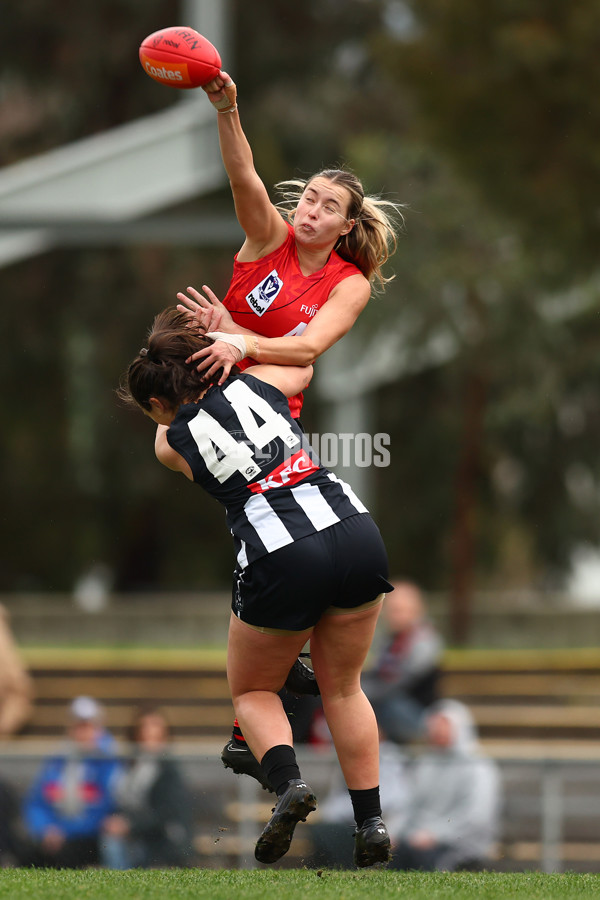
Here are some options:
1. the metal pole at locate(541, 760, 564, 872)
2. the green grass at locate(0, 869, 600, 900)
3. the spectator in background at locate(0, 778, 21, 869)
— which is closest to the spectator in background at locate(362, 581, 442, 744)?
the metal pole at locate(541, 760, 564, 872)

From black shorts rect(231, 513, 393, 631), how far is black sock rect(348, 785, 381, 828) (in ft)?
2.30

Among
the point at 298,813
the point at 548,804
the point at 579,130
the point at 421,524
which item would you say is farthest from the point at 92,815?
the point at 421,524

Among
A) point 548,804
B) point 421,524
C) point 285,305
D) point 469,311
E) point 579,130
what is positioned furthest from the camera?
point 421,524

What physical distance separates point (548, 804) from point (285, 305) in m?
3.83

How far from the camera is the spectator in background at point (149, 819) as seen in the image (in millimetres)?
6453

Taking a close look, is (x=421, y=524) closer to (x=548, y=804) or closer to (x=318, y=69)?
(x=318, y=69)

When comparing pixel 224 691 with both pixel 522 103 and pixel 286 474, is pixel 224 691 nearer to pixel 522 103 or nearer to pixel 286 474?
pixel 522 103

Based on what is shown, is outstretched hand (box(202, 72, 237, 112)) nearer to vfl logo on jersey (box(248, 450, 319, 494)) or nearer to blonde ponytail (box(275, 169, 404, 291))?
blonde ponytail (box(275, 169, 404, 291))

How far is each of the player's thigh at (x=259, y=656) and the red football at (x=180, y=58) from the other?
1874 mm

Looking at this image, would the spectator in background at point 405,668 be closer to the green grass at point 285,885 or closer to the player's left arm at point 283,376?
the green grass at point 285,885

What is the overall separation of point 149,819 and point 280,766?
256 centimetres

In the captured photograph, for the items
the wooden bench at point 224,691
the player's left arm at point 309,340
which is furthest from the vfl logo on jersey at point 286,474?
the wooden bench at point 224,691

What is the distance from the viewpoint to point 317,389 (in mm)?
17453

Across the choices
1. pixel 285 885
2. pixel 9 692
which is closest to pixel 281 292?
pixel 285 885
